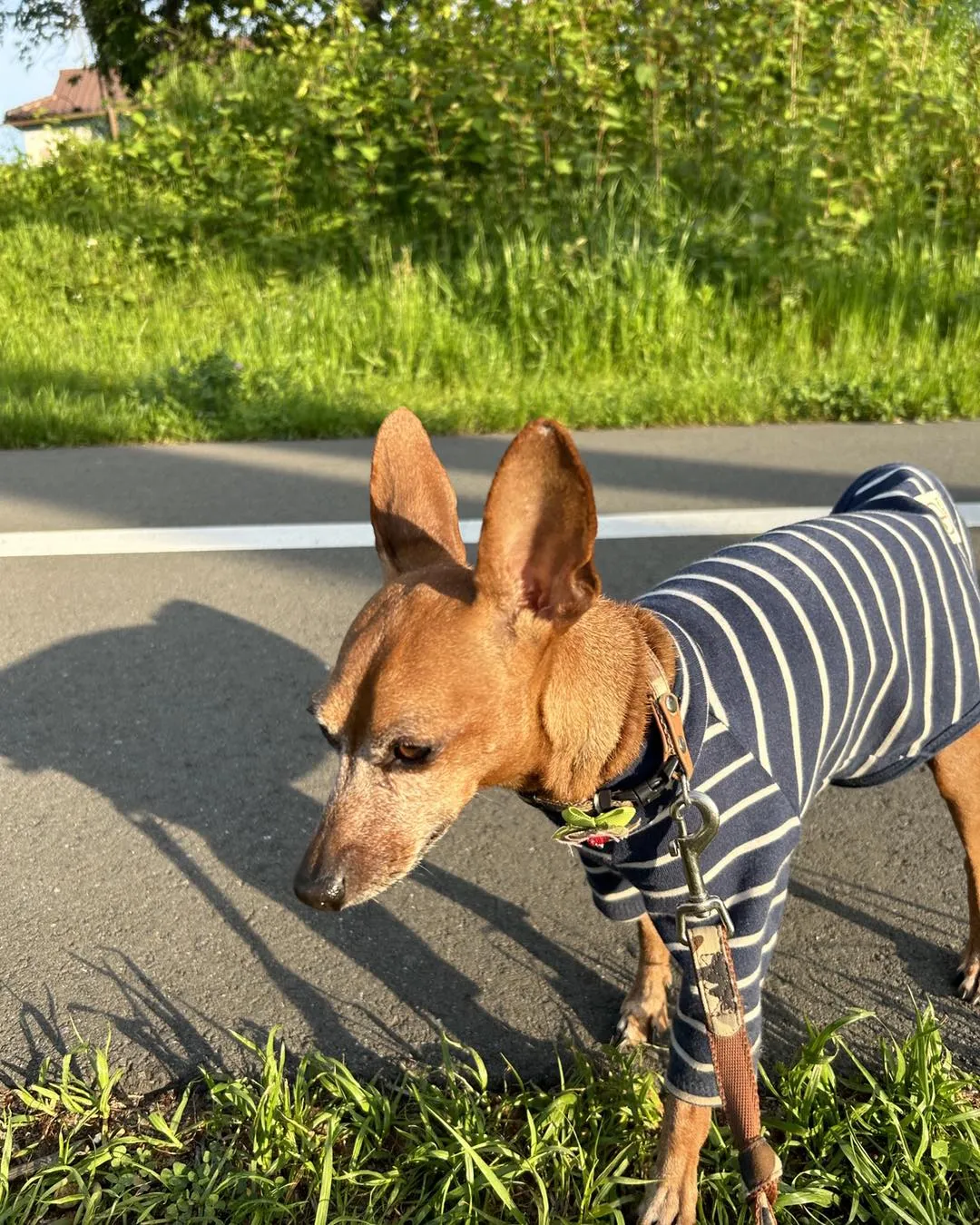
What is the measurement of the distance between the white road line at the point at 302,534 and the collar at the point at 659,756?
2.63 metres

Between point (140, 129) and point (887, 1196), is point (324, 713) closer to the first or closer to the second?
point (887, 1196)

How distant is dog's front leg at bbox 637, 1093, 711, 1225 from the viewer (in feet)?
6.17

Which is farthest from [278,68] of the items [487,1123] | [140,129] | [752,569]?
[487,1123]

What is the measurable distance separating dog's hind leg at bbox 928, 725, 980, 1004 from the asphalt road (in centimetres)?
11

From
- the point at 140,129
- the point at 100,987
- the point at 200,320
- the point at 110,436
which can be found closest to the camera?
the point at 100,987

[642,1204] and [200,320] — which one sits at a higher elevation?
[200,320]

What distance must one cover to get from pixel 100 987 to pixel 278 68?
10.2m

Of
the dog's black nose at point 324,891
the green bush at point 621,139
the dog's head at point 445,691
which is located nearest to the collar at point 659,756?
the dog's head at point 445,691

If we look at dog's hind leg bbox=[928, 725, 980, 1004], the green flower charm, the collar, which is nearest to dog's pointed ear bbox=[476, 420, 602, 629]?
the collar

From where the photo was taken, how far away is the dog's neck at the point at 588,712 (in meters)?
1.90

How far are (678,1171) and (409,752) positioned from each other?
89 cm

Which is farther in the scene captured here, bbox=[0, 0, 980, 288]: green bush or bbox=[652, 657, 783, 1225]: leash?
bbox=[0, 0, 980, 288]: green bush

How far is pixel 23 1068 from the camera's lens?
221cm

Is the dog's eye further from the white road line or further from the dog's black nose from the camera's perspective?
the white road line
